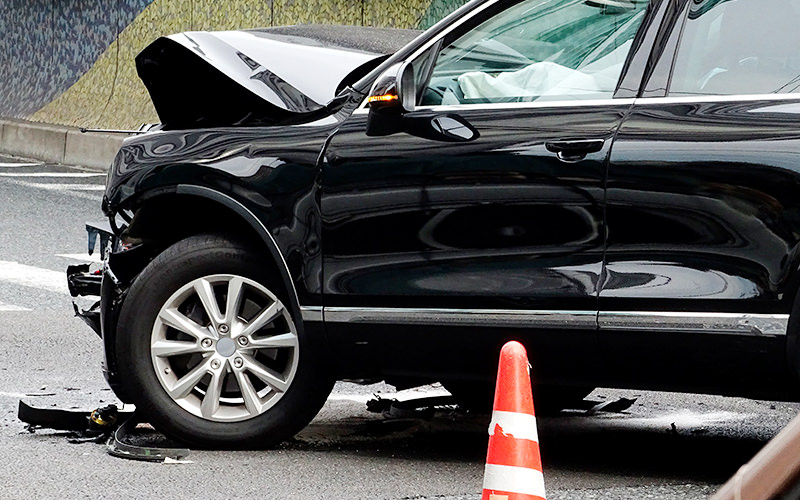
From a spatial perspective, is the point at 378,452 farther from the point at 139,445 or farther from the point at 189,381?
the point at 139,445

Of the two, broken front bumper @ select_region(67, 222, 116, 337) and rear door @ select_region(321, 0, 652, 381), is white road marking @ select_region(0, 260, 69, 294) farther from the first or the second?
rear door @ select_region(321, 0, 652, 381)

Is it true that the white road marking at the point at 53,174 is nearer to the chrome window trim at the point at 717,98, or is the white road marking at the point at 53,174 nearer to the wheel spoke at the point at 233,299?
the wheel spoke at the point at 233,299

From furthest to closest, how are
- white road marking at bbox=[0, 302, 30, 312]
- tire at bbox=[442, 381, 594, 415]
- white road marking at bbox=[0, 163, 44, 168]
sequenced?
white road marking at bbox=[0, 163, 44, 168], white road marking at bbox=[0, 302, 30, 312], tire at bbox=[442, 381, 594, 415]

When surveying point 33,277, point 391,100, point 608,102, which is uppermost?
point 608,102

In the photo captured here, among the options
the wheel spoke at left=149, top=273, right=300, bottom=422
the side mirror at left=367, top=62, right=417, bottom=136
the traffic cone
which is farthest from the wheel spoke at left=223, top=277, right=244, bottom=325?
the traffic cone

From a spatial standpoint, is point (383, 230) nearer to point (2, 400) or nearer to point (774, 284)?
point (774, 284)

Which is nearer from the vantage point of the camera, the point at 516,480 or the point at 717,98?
the point at 516,480

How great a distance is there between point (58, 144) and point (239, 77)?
1320 centimetres

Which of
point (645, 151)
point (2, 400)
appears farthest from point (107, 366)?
point (645, 151)

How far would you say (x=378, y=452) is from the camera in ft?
18.8

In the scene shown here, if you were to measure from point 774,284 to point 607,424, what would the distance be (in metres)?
1.77

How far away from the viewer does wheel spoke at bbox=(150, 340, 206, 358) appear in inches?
220

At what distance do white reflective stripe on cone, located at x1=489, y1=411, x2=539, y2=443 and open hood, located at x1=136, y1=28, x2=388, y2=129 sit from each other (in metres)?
2.08

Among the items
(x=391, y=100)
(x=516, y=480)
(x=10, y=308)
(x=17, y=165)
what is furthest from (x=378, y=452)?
(x=17, y=165)
